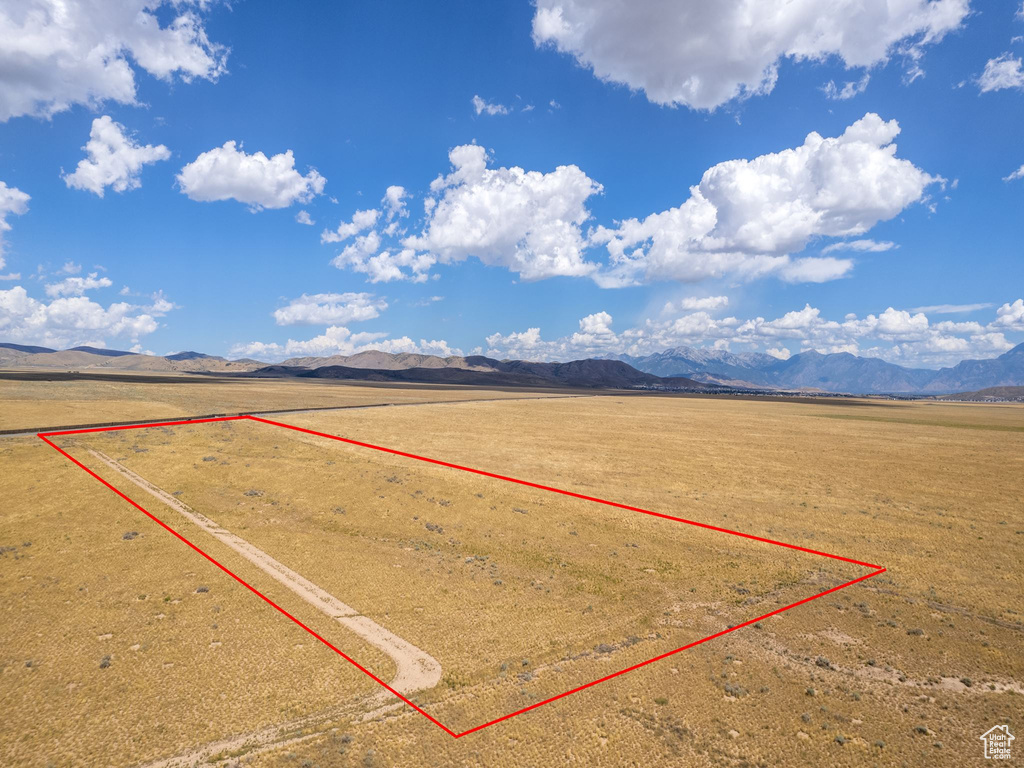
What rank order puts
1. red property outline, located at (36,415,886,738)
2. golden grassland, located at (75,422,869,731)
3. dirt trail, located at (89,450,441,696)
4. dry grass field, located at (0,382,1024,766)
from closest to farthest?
dry grass field, located at (0,382,1024,766)
red property outline, located at (36,415,886,738)
dirt trail, located at (89,450,441,696)
golden grassland, located at (75,422,869,731)

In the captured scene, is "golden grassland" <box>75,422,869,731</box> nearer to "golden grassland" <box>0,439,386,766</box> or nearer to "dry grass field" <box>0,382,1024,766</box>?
"dry grass field" <box>0,382,1024,766</box>

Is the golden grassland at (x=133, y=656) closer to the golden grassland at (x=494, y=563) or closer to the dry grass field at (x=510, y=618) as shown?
the dry grass field at (x=510, y=618)

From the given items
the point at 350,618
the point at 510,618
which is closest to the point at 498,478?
the point at 510,618

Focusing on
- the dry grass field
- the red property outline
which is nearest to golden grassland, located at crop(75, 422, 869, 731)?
the dry grass field

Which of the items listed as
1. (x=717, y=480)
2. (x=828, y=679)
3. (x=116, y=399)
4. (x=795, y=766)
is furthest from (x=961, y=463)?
(x=116, y=399)

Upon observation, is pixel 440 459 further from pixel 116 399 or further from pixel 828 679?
pixel 116 399

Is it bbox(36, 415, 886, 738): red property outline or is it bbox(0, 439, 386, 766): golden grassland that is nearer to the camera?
bbox(0, 439, 386, 766): golden grassland
